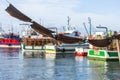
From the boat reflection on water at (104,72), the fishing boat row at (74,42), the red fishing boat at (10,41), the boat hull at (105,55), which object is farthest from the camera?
→ the red fishing boat at (10,41)

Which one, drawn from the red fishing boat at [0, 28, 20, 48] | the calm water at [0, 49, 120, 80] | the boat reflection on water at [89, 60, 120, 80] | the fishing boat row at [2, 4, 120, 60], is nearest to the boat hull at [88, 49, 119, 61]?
the fishing boat row at [2, 4, 120, 60]

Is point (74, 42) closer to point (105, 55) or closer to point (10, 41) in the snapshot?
point (105, 55)

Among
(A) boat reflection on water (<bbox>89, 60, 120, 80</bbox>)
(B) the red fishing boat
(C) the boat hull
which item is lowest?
(A) boat reflection on water (<bbox>89, 60, 120, 80</bbox>)

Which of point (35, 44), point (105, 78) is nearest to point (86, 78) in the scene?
point (105, 78)

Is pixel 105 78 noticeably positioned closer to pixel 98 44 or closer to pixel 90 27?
→ pixel 98 44

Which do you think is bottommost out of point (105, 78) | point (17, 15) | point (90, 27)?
point (105, 78)

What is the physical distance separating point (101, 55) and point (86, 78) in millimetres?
33056

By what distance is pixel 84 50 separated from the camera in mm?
96938

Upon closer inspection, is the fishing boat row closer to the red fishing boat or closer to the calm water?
the calm water

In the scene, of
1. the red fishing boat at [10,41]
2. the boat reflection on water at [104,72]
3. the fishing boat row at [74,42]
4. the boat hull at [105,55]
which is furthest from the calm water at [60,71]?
the red fishing boat at [10,41]

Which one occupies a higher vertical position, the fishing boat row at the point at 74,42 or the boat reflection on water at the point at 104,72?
the fishing boat row at the point at 74,42

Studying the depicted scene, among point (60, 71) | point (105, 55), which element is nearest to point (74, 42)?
point (60, 71)

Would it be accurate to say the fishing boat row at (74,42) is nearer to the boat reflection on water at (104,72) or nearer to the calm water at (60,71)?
the boat reflection on water at (104,72)

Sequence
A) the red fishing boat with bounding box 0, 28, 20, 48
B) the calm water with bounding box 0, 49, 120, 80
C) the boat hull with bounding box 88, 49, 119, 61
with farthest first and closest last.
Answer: the red fishing boat with bounding box 0, 28, 20, 48 → the boat hull with bounding box 88, 49, 119, 61 → the calm water with bounding box 0, 49, 120, 80
